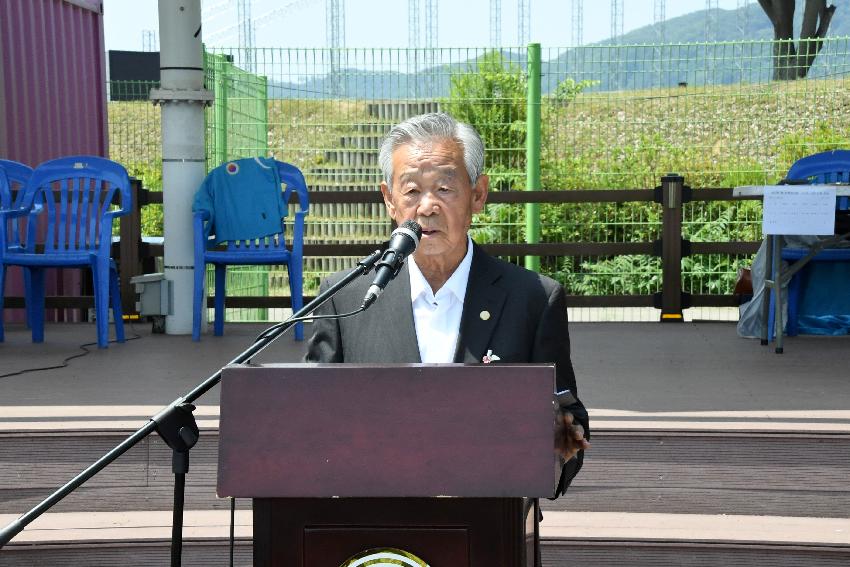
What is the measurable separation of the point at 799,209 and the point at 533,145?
2811 mm

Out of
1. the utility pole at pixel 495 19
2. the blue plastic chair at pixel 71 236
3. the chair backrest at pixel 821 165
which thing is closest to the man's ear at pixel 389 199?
the blue plastic chair at pixel 71 236

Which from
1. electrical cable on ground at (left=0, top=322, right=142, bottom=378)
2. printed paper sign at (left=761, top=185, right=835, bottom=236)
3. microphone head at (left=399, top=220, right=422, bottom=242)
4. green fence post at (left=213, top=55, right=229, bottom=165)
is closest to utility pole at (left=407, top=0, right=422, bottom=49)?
green fence post at (left=213, top=55, right=229, bottom=165)

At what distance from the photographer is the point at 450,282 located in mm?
2705

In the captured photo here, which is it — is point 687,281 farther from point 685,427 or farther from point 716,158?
point 685,427

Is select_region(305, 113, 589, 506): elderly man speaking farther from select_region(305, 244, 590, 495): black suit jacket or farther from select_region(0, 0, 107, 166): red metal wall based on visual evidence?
select_region(0, 0, 107, 166): red metal wall

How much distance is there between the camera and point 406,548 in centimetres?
190

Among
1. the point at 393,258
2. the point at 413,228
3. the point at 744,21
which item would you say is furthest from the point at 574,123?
the point at 744,21

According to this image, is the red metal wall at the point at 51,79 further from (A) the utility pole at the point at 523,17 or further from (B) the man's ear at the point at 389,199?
(A) the utility pole at the point at 523,17

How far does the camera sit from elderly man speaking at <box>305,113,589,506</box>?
2.58 meters

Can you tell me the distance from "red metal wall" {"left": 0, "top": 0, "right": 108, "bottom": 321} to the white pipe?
6.61ft

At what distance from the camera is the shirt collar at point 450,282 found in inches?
106

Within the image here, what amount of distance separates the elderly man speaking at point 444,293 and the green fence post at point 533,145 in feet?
20.4

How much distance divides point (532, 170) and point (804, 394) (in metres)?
4.13

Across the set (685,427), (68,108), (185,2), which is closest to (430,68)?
(185,2)
